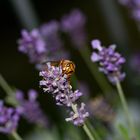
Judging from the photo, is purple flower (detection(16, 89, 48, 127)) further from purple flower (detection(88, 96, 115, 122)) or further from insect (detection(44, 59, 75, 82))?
insect (detection(44, 59, 75, 82))

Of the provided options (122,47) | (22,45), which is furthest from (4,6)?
(22,45)

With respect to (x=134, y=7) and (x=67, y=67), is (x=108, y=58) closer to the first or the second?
(x=67, y=67)

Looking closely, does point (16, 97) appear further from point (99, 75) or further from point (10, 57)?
point (10, 57)

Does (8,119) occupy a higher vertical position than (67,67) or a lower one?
higher

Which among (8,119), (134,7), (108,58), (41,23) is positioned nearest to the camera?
(108,58)

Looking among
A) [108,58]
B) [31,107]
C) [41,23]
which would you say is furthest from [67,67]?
[41,23]

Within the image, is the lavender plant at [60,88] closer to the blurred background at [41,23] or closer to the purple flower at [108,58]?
the purple flower at [108,58]

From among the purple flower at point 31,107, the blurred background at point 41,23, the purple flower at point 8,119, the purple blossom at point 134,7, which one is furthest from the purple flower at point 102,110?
the blurred background at point 41,23
